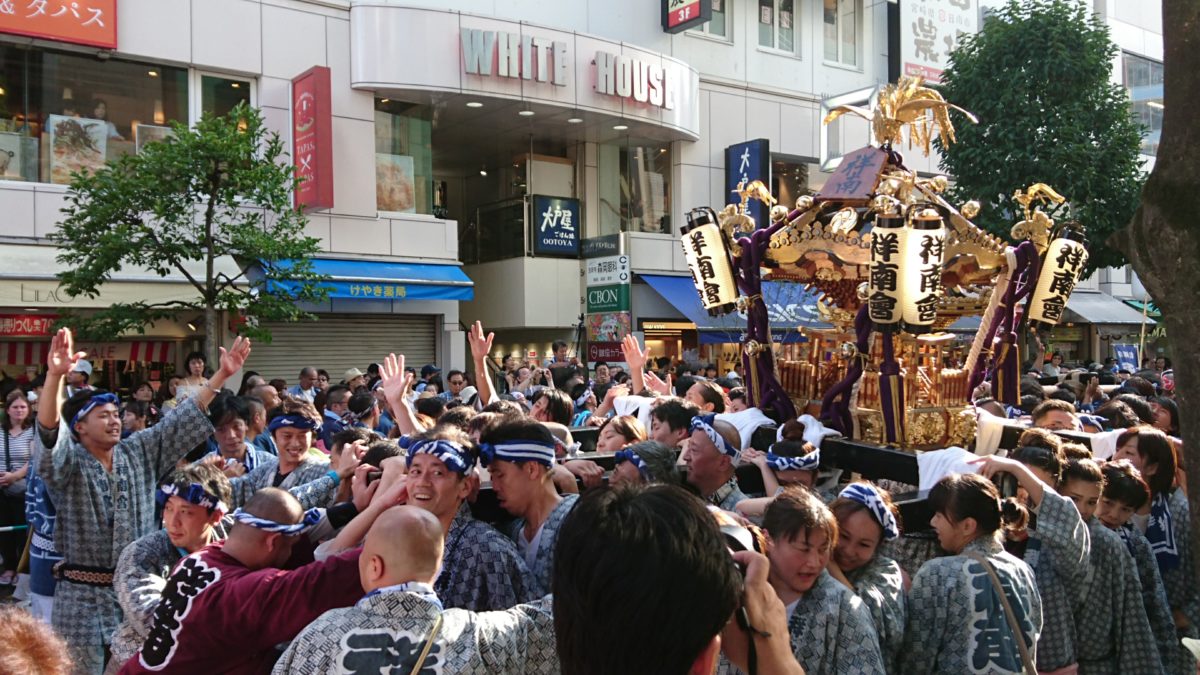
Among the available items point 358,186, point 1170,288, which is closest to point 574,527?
point 1170,288

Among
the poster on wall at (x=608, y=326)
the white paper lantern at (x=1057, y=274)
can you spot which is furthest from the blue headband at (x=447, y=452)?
the poster on wall at (x=608, y=326)

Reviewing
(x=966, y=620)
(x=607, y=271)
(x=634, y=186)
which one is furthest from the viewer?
(x=634, y=186)

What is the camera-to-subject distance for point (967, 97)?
56.7ft

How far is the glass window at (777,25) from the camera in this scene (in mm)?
19281

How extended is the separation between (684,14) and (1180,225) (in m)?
15.5

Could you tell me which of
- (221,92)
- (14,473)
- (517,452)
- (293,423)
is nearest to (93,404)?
(293,423)

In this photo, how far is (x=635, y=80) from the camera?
16234mm

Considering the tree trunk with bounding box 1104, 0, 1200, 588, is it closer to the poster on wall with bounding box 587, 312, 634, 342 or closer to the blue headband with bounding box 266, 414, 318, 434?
the blue headband with bounding box 266, 414, 318, 434

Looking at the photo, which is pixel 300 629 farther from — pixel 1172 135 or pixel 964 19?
pixel 964 19

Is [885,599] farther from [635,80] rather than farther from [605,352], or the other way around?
[635,80]

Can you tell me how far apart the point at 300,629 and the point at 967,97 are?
17.8m

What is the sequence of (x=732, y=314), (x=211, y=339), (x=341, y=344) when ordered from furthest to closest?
(x=732, y=314)
(x=341, y=344)
(x=211, y=339)

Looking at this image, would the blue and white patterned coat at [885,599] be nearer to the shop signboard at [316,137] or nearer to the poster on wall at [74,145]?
the shop signboard at [316,137]

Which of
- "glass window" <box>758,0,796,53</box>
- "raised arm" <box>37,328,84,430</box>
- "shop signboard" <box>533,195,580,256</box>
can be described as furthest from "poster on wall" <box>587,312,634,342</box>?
"raised arm" <box>37,328,84,430</box>
